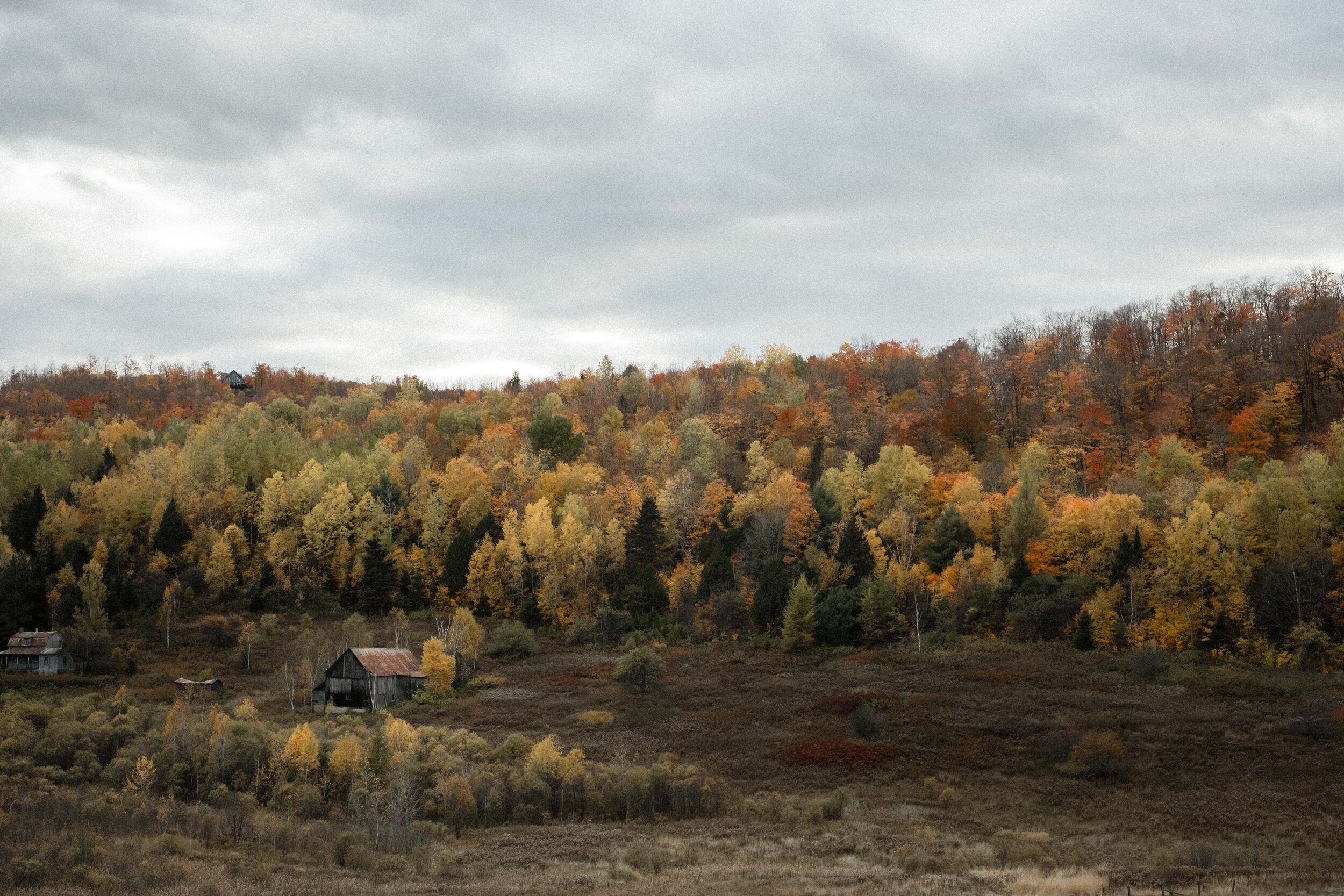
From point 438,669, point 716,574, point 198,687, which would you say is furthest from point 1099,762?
point 198,687

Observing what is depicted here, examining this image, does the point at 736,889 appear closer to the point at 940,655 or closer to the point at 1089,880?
the point at 1089,880

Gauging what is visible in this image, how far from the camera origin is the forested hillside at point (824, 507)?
65.8m

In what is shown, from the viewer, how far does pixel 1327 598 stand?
5959cm

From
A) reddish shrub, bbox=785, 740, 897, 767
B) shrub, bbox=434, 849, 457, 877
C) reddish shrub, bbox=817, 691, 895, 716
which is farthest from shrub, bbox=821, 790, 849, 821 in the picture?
shrub, bbox=434, 849, 457, 877

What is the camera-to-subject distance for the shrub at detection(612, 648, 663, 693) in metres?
63.0

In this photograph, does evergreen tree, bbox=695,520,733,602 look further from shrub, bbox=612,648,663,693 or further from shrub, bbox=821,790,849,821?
shrub, bbox=821,790,849,821

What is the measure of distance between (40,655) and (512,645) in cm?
3146

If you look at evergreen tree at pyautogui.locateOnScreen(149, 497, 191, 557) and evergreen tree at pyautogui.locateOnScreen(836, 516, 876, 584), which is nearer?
evergreen tree at pyautogui.locateOnScreen(836, 516, 876, 584)

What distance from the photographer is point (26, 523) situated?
9225cm

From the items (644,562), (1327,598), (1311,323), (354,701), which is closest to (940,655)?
(1327,598)

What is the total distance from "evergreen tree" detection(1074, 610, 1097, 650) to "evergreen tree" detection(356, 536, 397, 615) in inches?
2130

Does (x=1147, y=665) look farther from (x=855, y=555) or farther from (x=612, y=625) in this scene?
(x=612, y=625)

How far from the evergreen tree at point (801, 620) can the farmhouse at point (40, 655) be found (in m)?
48.5

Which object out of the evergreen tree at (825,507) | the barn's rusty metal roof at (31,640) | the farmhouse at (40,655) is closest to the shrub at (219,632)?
the farmhouse at (40,655)
